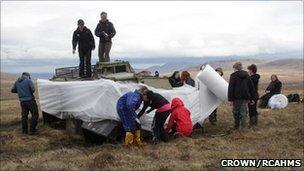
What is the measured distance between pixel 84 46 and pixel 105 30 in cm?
107

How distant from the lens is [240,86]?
14625mm

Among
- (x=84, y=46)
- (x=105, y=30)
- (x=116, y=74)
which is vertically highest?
(x=105, y=30)

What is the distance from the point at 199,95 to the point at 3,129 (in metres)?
7.39

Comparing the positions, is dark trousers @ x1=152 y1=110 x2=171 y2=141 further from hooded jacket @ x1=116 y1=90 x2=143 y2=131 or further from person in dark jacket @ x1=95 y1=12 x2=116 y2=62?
person in dark jacket @ x1=95 y1=12 x2=116 y2=62

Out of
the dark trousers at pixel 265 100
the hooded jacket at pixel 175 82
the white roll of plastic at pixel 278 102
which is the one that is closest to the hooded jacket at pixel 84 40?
the hooded jacket at pixel 175 82

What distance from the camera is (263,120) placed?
17.8 meters

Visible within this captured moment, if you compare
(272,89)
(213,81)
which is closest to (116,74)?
(213,81)

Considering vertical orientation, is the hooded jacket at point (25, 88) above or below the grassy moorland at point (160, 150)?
above

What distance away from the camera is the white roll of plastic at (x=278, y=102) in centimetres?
2127

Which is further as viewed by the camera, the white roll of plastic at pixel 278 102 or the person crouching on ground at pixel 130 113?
the white roll of plastic at pixel 278 102

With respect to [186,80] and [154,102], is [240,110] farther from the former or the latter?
[186,80]

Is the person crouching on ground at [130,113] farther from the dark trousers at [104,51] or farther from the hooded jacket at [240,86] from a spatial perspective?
the dark trousers at [104,51]

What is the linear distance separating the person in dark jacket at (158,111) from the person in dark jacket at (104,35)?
15.1 feet

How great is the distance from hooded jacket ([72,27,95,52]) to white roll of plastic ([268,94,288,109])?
8096 mm
